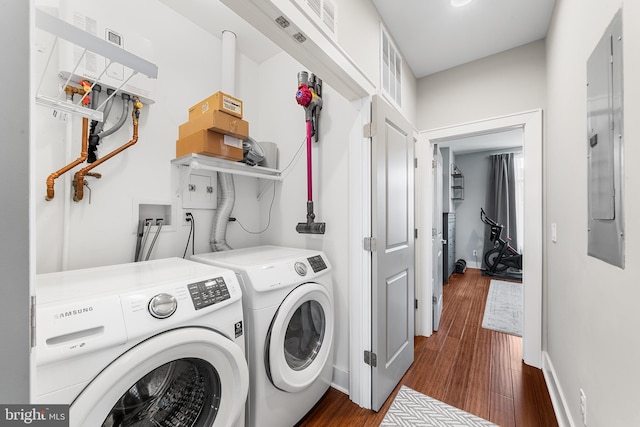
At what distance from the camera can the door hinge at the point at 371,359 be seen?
159cm

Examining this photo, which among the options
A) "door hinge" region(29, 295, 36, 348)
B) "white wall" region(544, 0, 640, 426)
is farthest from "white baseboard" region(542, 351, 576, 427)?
"door hinge" region(29, 295, 36, 348)

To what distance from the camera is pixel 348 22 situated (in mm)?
1448

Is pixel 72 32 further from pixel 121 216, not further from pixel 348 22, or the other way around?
pixel 348 22

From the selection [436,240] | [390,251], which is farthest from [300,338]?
[436,240]

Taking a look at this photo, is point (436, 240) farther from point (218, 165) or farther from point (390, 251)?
point (218, 165)

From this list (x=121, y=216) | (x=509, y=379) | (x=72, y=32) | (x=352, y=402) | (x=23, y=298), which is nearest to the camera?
(x=23, y=298)

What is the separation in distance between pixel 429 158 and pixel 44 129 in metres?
2.80

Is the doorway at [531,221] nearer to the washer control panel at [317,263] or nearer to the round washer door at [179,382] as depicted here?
the washer control panel at [317,263]

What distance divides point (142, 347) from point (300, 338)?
0.94m

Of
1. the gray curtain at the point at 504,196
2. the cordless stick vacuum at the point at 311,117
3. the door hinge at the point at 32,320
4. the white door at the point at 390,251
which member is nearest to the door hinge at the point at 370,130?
the white door at the point at 390,251

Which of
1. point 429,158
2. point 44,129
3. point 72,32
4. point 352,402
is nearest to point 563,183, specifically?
point 429,158

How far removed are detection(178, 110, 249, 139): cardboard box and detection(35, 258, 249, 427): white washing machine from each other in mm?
849

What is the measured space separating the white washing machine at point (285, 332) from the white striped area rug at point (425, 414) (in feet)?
1.50

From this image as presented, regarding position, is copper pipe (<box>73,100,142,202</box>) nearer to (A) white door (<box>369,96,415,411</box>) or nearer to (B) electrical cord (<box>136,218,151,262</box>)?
(B) electrical cord (<box>136,218,151,262</box>)
